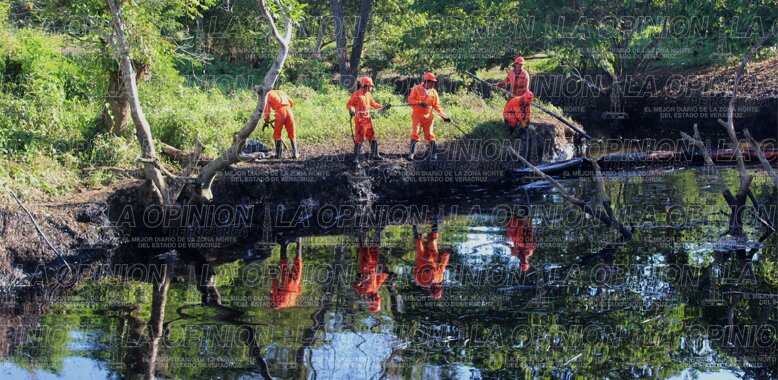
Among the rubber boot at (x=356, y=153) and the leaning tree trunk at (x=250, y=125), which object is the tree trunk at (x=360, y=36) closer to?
the rubber boot at (x=356, y=153)

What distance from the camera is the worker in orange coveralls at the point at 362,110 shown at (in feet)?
55.5

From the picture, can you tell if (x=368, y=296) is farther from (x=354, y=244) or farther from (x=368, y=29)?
(x=368, y=29)

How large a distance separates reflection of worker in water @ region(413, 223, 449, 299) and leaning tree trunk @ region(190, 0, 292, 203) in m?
3.65

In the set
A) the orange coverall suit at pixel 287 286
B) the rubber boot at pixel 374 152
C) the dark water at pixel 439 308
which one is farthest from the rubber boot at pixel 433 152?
the orange coverall suit at pixel 287 286

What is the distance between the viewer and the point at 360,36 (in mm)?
26969

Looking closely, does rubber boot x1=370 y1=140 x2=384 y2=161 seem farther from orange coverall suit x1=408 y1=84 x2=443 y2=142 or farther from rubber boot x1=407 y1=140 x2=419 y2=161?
orange coverall suit x1=408 y1=84 x2=443 y2=142

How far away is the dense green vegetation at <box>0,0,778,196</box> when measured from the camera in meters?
16.1

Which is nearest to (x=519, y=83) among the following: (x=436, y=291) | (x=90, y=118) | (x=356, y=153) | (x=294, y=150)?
(x=356, y=153)

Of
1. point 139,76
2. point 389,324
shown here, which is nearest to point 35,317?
point 389,324

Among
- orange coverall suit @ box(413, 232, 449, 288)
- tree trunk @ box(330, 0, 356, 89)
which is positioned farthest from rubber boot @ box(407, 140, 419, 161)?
tree trunk @ box(330, 0, 356, 89)

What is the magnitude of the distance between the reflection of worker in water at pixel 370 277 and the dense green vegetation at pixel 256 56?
14.6 ft

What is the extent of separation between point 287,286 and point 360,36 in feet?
49.9

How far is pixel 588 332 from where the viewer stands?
11195mm

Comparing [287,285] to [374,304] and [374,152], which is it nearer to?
[374,304]
